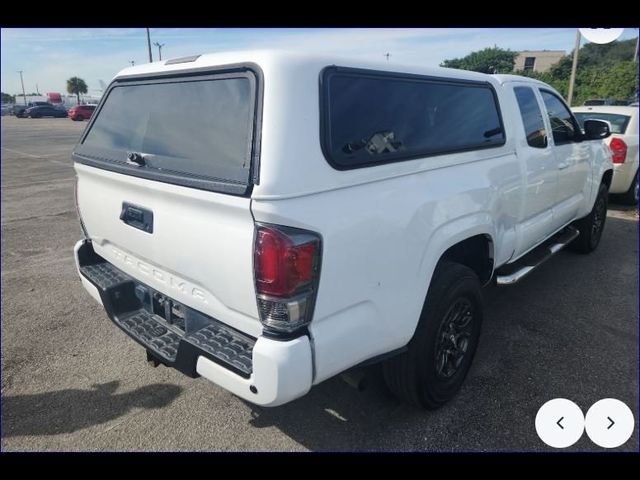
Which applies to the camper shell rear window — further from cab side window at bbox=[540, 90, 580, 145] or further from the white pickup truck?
cab side window at bbox=[540, 90, 580, 145]

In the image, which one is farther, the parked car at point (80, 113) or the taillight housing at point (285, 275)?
the parked car at point (80, 113)

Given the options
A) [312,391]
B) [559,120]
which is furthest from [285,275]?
[559,120]

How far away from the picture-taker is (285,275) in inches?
70.8

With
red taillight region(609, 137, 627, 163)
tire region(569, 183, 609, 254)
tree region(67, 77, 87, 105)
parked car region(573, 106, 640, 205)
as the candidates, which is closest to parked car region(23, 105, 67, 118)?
tree region(67, 77, 87, 105)

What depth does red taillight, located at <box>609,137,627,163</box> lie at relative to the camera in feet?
23.8

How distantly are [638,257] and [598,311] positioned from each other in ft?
6.74

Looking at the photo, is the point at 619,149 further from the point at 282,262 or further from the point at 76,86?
the point at 76,86

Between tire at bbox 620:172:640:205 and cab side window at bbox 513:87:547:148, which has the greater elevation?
cab side window at bbox 513:87:547:148

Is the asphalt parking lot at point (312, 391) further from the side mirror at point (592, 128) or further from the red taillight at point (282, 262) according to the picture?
the side mirror at point (592, 128)

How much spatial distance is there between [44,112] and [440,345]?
175ft

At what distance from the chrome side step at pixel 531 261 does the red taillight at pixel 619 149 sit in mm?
3427

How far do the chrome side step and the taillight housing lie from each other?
2.02 metres

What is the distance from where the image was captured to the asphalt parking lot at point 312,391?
2518mm

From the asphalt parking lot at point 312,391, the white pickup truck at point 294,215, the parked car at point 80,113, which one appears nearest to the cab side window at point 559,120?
the white pickup truck at point 294,215
